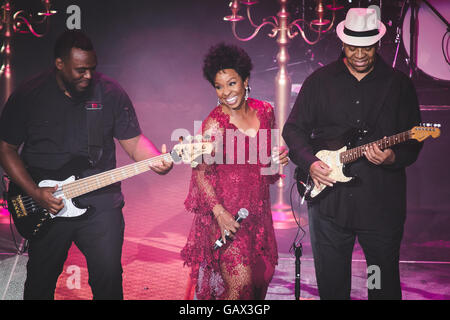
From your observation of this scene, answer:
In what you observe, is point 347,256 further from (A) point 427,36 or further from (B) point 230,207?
(A) point 427,36

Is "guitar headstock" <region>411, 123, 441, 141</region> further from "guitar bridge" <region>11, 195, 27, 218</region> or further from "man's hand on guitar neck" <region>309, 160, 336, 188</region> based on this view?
"guitar bridge" <region>11, 195, 27, 218</region>

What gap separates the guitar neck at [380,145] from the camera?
9.64ft

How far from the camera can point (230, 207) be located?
313 cm

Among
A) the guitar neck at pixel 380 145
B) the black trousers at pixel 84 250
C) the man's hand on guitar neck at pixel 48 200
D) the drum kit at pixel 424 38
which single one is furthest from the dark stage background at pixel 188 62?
the man's hand on guitar neck at pixel 48 200

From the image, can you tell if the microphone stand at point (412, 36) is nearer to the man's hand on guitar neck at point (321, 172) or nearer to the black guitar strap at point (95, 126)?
the man's hand on guitar neck at point (321, 172)

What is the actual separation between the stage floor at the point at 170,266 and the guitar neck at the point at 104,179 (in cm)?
129

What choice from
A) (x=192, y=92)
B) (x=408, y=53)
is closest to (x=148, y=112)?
(x=192, y=92)

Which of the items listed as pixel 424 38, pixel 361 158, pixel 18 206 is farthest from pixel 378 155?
pixel 424 38

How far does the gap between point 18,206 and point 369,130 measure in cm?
227

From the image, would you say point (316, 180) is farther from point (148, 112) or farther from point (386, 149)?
→ point (148, 112)

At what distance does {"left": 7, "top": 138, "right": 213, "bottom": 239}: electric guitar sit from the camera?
304 cm

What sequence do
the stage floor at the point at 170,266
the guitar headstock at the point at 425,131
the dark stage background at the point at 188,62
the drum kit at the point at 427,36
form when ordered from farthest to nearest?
the dark stage background at the point at 188,62
the drum kit at the point at 427,36
the stage floor at the point at 170,266
the guitar headstock at the point at 425,131

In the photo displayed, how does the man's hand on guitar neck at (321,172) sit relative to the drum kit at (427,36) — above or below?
below

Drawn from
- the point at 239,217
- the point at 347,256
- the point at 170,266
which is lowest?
the point at 170,266
